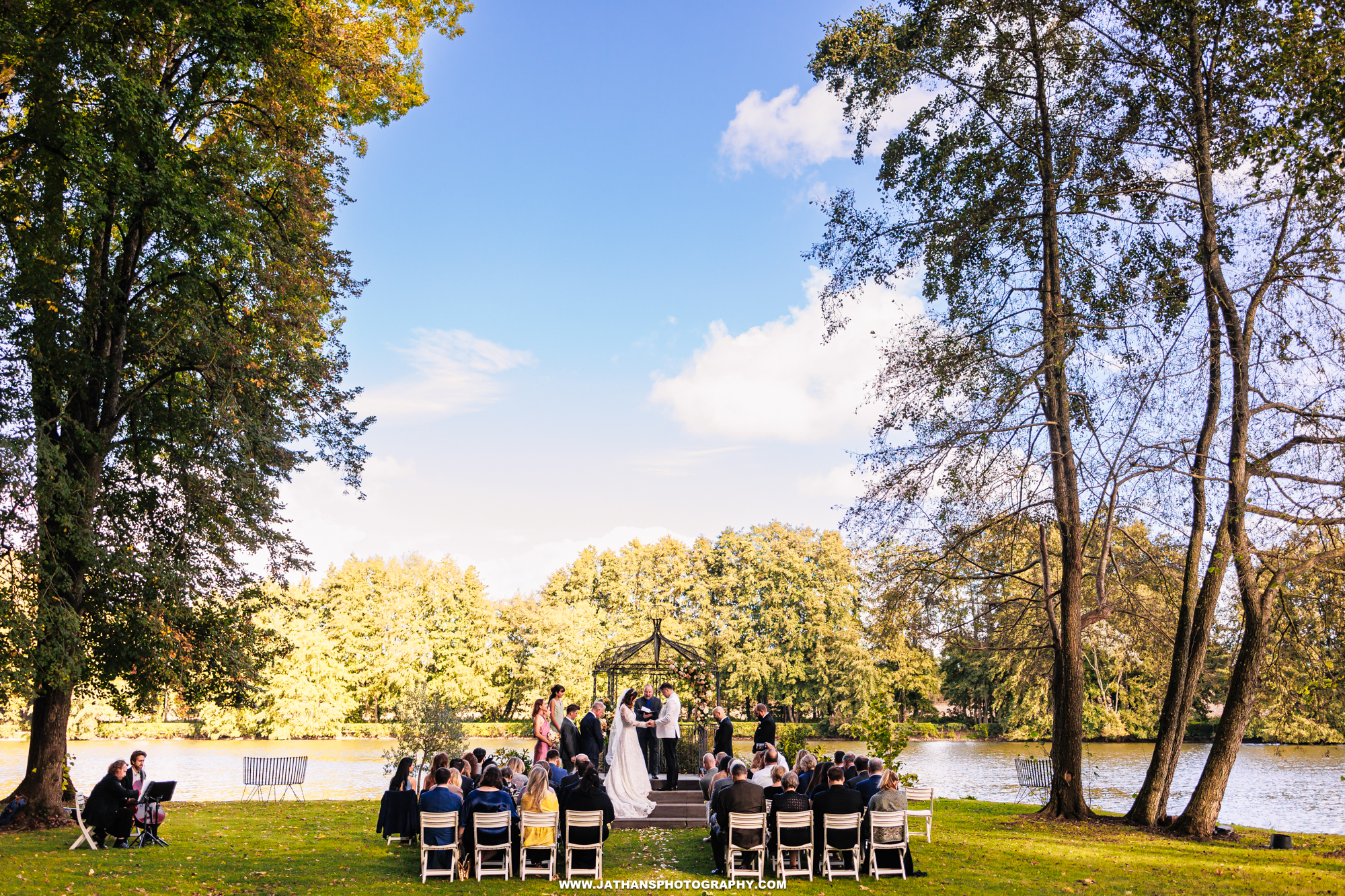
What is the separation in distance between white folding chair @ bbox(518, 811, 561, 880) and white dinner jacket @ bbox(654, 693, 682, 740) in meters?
5.28

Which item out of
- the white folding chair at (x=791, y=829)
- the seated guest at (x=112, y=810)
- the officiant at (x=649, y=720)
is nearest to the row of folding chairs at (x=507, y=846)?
the white folding chair at (x=791, y=829)

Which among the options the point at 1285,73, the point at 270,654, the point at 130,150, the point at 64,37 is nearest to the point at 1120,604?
the point at 1285,73

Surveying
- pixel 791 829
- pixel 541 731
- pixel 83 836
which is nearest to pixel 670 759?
pixel 541 731

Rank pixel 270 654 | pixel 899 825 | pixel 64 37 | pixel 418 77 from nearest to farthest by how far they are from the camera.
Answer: pixel 899 825 → pixel 64 37 → pixel 270 654 → pixel 418 77

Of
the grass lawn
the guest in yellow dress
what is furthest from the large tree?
the guest in yellow dress

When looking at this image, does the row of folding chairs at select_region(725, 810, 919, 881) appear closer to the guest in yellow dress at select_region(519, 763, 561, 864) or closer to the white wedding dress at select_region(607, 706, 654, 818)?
the guest in yellow dress at select_region(519, 763, 561, 864)

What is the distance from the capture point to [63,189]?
1184 centimetres

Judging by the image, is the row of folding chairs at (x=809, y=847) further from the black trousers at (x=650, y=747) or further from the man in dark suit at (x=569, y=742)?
the black trousers at (x=650, y=747)

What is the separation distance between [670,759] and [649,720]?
122 centimetres

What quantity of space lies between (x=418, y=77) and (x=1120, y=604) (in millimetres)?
15547

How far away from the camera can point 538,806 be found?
893 cm

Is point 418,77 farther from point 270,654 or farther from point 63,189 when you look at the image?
point 270,654

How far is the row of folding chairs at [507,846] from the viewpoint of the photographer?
8.77 m

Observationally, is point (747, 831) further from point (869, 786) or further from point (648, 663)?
point (648, 663)
